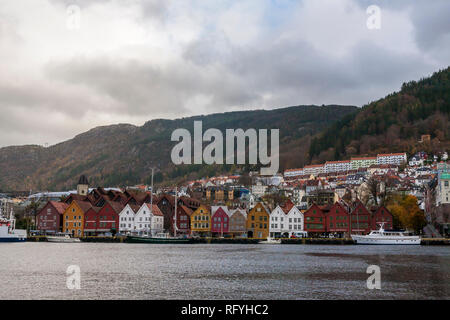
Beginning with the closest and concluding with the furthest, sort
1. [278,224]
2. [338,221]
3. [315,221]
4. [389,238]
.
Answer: [389,238] < [338,221] < [278,224] < [315,221]

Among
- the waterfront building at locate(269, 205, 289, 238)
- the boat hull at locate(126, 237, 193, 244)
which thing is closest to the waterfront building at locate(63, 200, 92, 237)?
the boat hull at locate(126, 237, 193, 244)

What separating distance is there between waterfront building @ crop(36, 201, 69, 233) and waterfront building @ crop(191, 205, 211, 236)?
101 feet

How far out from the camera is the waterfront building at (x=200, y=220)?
11181 centimetres

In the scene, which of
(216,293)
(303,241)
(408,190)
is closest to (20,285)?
(216,293)

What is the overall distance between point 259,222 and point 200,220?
Result: 13.0 metres

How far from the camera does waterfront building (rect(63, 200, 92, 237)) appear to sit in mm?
114125

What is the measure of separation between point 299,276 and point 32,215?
116 meters

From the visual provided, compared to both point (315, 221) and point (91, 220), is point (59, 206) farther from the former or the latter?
point (315, 221)

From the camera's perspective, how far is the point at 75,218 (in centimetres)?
11488

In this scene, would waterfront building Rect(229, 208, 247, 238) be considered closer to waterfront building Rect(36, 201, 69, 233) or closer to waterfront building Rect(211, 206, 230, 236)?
waterfront building Rect(211, 206, 230, 236)

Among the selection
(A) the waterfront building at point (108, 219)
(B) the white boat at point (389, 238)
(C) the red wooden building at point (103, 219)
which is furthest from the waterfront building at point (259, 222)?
(C) the red wooden building at point (103, 219)

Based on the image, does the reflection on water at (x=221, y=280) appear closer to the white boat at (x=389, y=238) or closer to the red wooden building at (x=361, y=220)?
the white boat at (x=389, y=238)

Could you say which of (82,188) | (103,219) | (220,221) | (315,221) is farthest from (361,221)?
(82,188)
